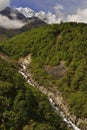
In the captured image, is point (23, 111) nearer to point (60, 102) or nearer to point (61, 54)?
point (60, 102)

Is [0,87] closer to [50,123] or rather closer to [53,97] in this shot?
[50,123]

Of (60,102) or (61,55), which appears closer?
(60,102)

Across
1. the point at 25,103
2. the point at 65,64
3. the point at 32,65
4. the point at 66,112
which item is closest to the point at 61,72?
the point at 65,64

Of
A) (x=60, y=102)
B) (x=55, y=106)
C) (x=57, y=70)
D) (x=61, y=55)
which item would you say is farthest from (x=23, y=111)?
(x=61, y=55)

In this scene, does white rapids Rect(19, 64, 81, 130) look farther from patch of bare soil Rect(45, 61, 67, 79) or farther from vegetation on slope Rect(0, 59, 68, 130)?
vegetation on slope Rect(0, 59, 68, 130)

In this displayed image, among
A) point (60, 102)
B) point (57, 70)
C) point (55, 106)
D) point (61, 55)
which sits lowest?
point (55, 106)

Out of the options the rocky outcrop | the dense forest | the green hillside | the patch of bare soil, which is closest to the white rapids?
the rocky outcrop
